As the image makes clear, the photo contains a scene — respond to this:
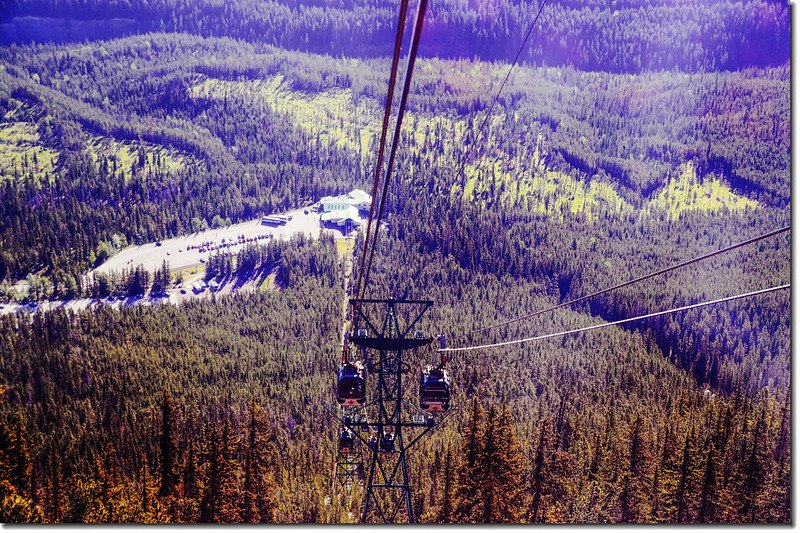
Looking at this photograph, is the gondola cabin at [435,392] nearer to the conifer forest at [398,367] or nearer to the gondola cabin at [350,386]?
the conifer forest at [398,367]

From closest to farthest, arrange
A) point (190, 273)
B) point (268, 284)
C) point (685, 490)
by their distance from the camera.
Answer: point (685, 490)
point (268, 284)
point (190, 273)

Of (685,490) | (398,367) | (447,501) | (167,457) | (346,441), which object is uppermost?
(398,367)

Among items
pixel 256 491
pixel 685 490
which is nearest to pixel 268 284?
pixel 256 491

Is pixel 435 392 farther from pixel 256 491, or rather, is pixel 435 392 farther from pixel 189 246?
pixel 189 246

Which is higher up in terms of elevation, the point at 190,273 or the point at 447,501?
the point at 447,501

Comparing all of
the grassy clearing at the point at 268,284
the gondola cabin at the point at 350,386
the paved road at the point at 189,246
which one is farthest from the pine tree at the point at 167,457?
the paved road at the point at 189,246

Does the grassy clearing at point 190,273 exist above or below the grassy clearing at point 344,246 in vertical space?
below
